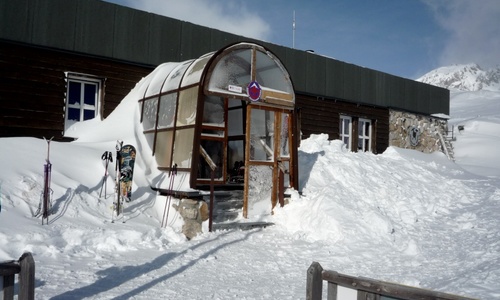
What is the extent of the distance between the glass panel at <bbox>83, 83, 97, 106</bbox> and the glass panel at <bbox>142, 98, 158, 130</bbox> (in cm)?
189

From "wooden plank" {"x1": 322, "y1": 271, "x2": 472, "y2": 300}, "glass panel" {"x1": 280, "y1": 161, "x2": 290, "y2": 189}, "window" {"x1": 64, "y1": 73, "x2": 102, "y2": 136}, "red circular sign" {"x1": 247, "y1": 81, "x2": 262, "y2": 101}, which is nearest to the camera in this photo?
"wooden plank" {"x1": 322, "y1": 271, "x2": 472, "y2": 300}

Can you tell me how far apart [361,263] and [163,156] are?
205 inches

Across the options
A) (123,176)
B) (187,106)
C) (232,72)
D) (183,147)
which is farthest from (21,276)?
(232,72)

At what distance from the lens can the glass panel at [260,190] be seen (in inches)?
404

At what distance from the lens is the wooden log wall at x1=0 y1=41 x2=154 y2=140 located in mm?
11039

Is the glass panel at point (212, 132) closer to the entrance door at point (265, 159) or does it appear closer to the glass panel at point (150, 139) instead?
the entrance door at point (265, 159)

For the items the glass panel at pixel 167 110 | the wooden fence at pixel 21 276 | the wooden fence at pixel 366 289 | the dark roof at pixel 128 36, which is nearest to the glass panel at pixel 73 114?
the dark roof at pixel 128 36

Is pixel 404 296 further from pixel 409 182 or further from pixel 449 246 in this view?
pixel 409 182

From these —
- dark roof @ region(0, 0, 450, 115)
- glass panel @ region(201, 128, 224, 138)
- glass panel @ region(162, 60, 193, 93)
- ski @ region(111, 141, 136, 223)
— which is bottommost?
ski @ region(111, 141, 136, 223)

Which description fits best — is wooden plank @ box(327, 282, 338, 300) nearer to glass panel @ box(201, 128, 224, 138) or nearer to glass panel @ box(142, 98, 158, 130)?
glass panel @ box(201, 128, 224, 138)

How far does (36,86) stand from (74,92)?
1159 millimetres

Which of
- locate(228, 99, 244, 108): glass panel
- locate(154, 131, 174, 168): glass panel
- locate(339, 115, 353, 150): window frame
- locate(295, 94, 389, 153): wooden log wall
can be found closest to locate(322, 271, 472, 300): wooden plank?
locate(154, 131, 174, 168): glass panel

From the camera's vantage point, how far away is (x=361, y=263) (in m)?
7.68

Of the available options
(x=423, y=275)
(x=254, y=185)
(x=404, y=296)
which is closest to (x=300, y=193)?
(x=254, y=185)
